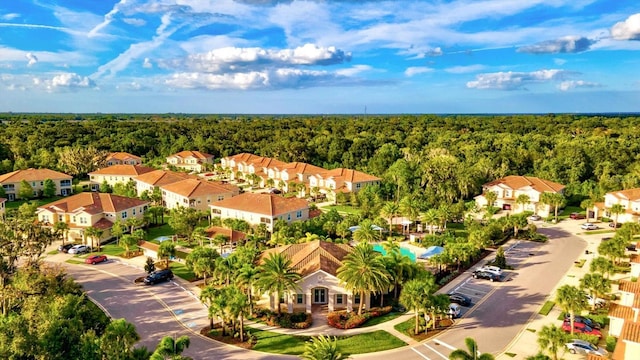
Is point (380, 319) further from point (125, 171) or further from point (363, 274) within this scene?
point (125, 171)

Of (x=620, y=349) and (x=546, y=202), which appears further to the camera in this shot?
(x=546, y=202)

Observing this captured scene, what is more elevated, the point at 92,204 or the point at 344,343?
the point at 92,204

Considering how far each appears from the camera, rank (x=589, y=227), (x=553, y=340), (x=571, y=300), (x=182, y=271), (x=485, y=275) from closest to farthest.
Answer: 1. (x=553, y=340)
2. (x=571, y=300)
3. (x=485, y=275)
4. (x=182, y=271)
5. (x=589, y=227)

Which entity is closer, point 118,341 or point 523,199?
point 118,341

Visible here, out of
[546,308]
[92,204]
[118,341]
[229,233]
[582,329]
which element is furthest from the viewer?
[92,204]

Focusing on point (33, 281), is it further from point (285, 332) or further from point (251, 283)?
point (285, 332)

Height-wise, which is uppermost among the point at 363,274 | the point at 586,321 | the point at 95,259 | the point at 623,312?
the point at 363,274

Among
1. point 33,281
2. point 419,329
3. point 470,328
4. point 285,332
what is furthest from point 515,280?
point 33,281

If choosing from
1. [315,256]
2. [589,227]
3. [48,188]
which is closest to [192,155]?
[48,188]
